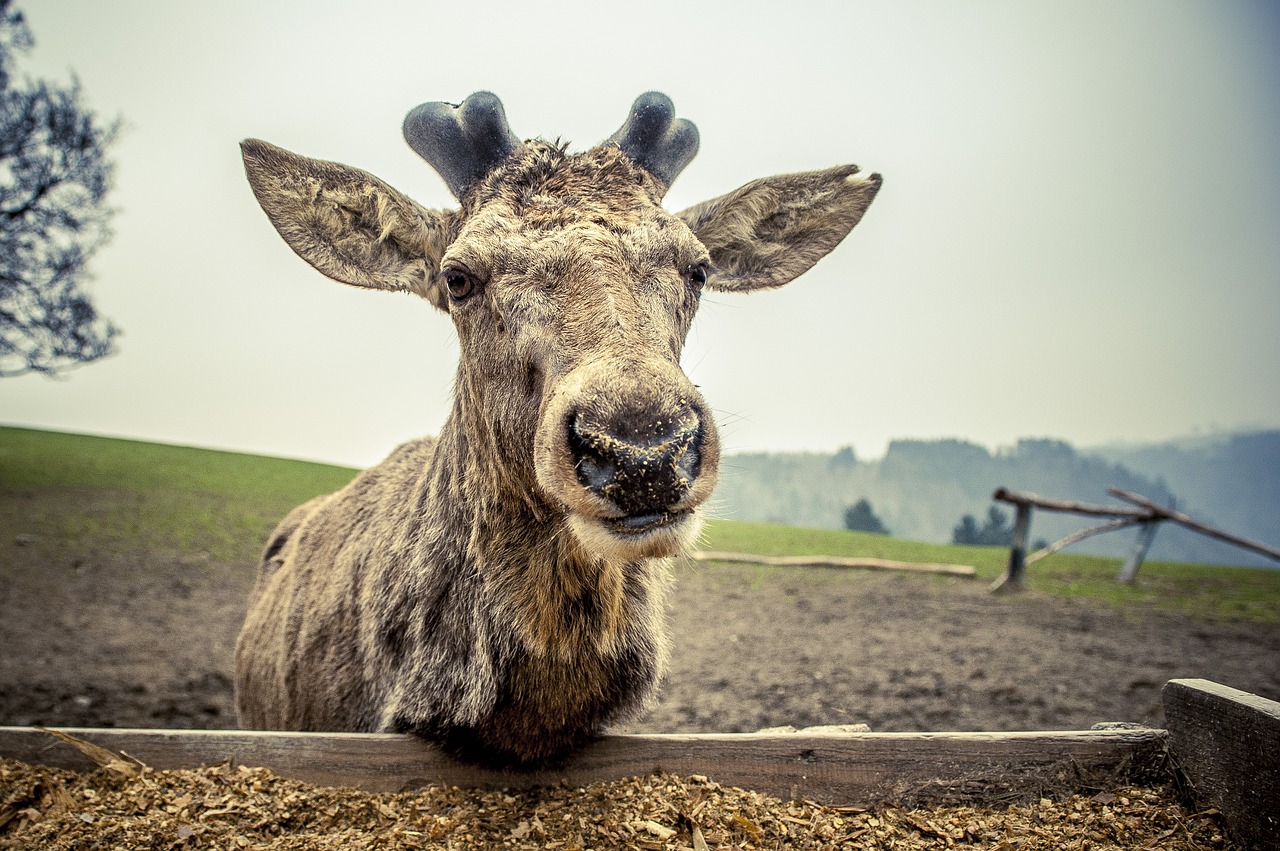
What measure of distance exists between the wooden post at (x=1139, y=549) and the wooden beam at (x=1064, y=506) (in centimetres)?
18

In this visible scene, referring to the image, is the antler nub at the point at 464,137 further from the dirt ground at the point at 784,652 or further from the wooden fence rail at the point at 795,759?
the dirt ground at the point at 784,652

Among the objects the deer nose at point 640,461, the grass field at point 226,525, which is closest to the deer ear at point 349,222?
the deer nose at point 640,461

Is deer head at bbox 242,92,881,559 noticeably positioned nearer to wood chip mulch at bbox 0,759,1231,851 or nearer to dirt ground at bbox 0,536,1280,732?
wood chip mulch at bbox 0,759,1231,851

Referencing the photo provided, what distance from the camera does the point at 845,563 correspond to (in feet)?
41.0

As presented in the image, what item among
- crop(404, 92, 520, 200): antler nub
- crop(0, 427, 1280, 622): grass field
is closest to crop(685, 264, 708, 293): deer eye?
crop(404, 92, 520, 200): antler nub

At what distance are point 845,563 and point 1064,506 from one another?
3865mm

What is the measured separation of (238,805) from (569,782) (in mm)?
1063

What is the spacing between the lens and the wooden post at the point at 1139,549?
39.5 feet

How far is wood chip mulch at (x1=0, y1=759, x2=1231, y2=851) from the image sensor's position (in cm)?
216

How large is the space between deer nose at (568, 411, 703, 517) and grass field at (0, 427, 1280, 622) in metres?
11.5

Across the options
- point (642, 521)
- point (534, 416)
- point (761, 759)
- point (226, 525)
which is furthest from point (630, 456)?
point (226, 525)

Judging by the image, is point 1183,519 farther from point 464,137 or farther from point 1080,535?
point 464,137

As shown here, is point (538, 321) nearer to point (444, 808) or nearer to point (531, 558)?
point (531, 558)

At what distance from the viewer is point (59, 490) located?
1362 cm
